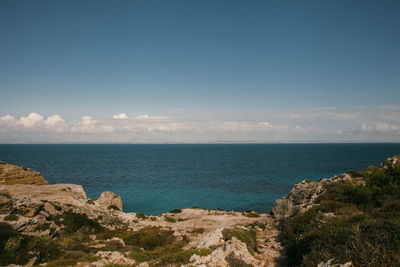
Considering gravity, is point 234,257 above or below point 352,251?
below

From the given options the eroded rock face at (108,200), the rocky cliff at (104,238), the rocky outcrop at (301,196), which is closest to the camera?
the rocky cliff at (104,238)

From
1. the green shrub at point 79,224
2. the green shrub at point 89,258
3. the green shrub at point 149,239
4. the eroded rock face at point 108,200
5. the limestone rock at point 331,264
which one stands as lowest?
the eroded rock face at point 108,200

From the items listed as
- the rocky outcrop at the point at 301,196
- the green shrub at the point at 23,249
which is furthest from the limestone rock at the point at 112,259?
the rocky outcrop at the point at 301,196

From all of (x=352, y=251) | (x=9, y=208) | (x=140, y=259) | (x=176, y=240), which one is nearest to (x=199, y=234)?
(x=176, y=240)

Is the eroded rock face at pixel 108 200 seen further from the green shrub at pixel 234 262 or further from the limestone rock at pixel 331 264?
the limestone rock at pixel 331 264

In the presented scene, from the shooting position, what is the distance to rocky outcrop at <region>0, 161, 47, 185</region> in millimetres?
25925

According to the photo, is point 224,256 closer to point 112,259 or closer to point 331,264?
point 331,264

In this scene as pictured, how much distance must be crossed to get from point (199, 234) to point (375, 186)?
699 inches

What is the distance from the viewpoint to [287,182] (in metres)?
62.0

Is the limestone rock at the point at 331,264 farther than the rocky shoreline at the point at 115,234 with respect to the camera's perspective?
No

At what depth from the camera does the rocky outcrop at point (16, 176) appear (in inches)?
1021

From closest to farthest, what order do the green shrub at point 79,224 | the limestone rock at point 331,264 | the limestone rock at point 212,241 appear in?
1. the limestone rock at point 331,264
2. the limestone rock at point 212,241
3. the green shrub at point 79,224

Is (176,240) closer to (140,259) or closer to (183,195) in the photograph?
(140,259)

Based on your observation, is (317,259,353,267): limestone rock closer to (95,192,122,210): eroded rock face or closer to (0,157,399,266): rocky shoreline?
(0,157,399,266): rocky shoreline
